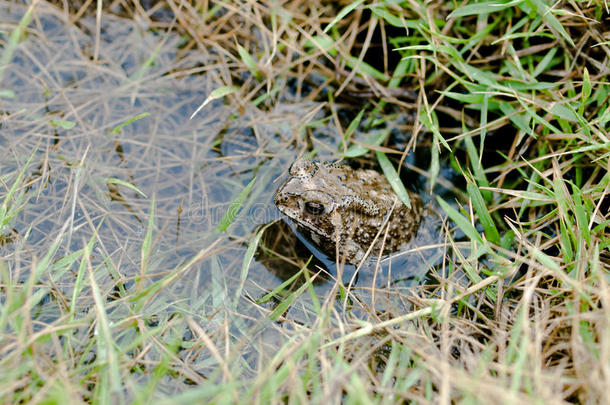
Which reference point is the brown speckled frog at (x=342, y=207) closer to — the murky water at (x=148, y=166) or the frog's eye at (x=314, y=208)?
the frog's eye at (x=314, y=208)

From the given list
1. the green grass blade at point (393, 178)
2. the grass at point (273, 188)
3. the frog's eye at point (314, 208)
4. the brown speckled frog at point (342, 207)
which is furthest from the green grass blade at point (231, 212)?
the green grass blade at point (393, 178)

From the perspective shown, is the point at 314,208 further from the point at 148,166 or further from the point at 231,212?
the point at 148,166

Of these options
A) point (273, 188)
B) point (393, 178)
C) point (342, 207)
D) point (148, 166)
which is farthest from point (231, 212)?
point (393, 178)

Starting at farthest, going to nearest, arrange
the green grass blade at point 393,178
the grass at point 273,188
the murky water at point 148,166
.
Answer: the green grass blade at point 393,178 < the murky water at point 148,166 < the grass at point 273,188

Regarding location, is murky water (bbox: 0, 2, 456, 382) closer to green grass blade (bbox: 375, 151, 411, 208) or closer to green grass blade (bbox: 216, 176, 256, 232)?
green grass blade (bbox: 216, 176, 256, 232)

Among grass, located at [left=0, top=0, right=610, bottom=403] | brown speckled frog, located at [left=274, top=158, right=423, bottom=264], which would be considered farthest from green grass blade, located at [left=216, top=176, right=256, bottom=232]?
brown speckled frog, located at [left=274, top=158, right=423, bottom=264]
